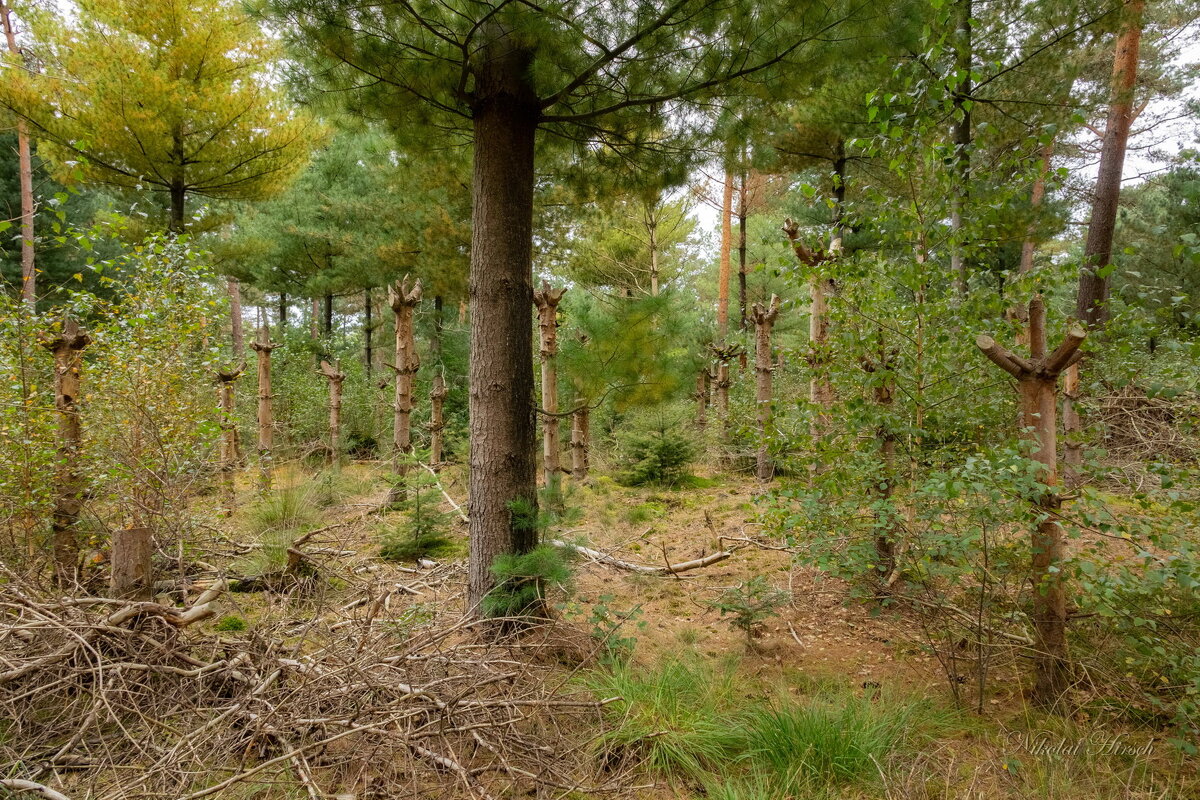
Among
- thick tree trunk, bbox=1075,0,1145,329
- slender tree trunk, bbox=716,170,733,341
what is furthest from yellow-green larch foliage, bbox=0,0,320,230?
thick tree trunk, bbox=1075,0,1145,329

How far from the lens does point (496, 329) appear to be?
3.23 meters

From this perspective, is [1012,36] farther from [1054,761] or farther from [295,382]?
[295,382]

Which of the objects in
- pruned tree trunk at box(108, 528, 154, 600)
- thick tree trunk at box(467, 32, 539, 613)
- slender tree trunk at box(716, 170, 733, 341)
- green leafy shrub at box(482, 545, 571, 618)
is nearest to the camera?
pruned tree trunk at box(108, 528, 154, 600)

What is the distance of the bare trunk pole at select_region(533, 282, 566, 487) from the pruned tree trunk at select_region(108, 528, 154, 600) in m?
4.22

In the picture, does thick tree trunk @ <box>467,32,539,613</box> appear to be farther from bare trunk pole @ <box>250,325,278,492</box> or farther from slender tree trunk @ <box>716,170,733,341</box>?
slender tree trunk @ <box>716,170,733,341</box>

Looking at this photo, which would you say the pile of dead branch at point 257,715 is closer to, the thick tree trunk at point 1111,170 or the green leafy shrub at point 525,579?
the green leafy shrub at point 525,579

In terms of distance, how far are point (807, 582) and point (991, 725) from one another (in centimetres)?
189

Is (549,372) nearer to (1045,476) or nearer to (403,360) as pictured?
(403,360)

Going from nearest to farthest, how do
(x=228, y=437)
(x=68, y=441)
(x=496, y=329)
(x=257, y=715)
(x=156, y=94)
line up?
(x=257, y=715)
(x=496, y=329)
(x=68, y=441)
(x=156, y=94)
(x=228, y=437)

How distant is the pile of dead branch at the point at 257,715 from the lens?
6.76ft

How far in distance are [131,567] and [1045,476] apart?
13.4ft

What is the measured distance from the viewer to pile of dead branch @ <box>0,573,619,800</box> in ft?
6.76

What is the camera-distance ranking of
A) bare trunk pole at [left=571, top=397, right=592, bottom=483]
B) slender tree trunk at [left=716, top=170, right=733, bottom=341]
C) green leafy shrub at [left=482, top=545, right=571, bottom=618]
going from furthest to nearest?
slender tree trunk at [left=716, top=170, right=733, bottom=341] → bare trunk pole at [left=571, top=397, right=592, bottom=483] → green leafy shrub at [left=482, top=545, right=571, bottom=618]

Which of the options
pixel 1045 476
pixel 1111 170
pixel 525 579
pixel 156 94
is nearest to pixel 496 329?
pixel 525 579
